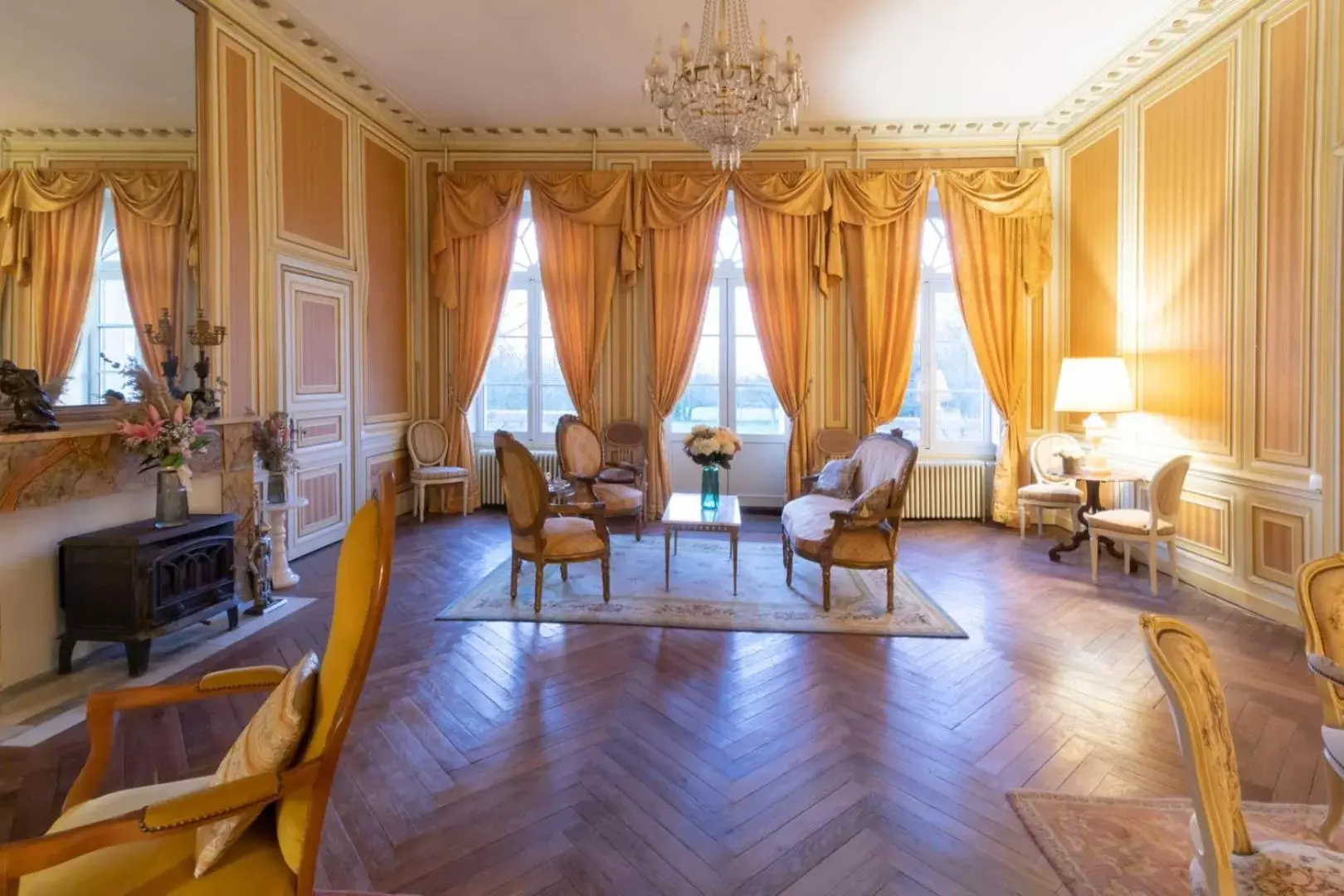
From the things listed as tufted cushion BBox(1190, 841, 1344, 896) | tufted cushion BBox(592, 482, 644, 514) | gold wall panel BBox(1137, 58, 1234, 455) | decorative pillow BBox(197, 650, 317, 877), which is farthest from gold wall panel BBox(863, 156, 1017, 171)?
decorative pillow BBox(197, 650, 317, 877)

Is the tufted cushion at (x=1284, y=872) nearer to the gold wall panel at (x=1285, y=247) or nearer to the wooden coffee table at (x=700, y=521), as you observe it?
the wooden coffee table at (x=700, y=521)

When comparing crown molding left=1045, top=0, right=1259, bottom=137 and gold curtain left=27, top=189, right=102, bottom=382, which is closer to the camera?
gold curtain left=27, top=189, right=102, bottom=382

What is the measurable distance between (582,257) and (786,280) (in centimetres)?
213

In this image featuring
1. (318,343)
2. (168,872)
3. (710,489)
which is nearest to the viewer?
(168,872)

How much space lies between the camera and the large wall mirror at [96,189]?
2.88 m

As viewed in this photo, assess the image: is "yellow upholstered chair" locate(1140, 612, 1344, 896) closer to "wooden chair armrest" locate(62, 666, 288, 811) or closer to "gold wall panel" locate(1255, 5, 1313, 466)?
"wooden chair armrest" locate(62, 666, 288, 811)

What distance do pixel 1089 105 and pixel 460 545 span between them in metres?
6.91

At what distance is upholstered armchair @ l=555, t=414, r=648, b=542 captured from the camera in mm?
5332

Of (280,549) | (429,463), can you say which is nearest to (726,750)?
(280,549)

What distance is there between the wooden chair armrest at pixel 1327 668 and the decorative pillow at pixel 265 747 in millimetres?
2341

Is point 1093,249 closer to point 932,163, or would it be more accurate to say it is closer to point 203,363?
point 932,163

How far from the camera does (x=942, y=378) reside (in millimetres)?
6660

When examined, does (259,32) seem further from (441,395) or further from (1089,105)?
(1089,105)

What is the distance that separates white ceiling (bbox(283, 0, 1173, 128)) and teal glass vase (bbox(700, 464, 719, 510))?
3.21m
